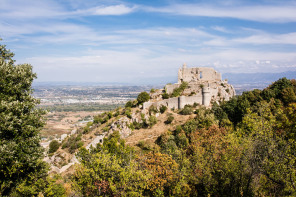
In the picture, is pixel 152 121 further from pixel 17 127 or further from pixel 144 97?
pixel 17 127

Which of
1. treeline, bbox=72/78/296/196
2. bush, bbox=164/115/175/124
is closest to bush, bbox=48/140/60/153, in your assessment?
bush, bbox=164/115/175/124

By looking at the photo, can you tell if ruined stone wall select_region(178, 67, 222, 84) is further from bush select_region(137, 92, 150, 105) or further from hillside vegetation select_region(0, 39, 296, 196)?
hillside vegetation select_region(0, 39, 296, 196)

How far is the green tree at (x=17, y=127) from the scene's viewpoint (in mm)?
12766

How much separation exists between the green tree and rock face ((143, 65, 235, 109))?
115ft

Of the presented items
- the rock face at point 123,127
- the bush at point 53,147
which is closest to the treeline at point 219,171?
the rock face at point 123,127

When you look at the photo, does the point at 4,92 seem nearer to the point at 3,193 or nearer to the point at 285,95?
the point at 3,193

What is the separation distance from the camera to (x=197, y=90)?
5025cm

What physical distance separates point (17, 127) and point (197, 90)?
42231 mm

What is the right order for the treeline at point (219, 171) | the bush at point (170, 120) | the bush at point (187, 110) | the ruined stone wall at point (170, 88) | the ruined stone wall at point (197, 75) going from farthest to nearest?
the ruined stone wall at point (197, 75)
the ruined stone wall at point (170, 88)
the bush at point (187, 110)
the bush at point (170, 120)
the treeline at point (219, 171)

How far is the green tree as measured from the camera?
12.8 meters

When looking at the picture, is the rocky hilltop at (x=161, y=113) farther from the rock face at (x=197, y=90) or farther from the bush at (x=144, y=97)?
the bush at (x=144, y=97)

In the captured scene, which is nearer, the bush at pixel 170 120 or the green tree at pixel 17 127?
the green tree at pixel 17 127

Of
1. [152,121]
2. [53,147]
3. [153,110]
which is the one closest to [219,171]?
[152,121]

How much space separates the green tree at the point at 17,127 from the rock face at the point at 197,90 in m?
35.0
